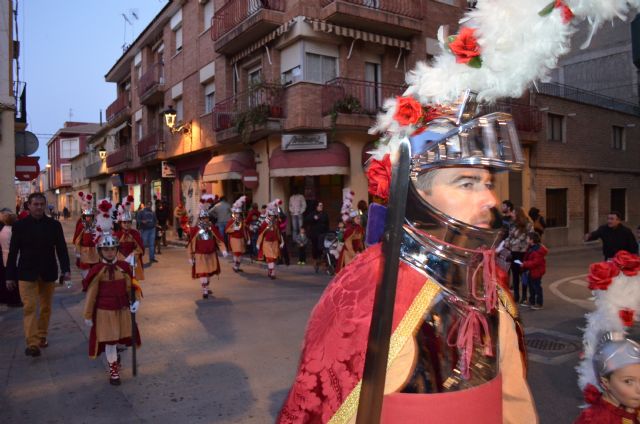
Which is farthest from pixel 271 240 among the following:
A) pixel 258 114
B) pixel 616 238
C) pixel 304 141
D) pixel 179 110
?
pixel 179 110

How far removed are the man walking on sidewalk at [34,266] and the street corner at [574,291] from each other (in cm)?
816

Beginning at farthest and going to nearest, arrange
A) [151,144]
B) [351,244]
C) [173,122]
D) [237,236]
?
[151,144]
[173,122]
[237,236]
[351,244]

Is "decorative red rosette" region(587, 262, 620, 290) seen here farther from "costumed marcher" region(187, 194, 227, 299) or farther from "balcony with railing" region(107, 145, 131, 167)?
"balcony with railing" region(107, 145, 131, 167)

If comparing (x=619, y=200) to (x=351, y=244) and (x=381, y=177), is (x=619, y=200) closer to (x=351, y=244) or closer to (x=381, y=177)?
(x=351, y=244)

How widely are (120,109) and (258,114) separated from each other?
21338 millimetres

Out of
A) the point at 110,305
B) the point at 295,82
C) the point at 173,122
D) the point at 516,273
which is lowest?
the point at 516,273

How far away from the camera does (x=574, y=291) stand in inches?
384

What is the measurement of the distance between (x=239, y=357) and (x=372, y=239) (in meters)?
4.17

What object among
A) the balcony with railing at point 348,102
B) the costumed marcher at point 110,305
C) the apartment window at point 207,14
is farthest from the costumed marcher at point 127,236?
the apartment window at point 207,14

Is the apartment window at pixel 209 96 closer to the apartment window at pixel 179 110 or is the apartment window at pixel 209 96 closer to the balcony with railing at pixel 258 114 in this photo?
the apartment window at pixel 179 110

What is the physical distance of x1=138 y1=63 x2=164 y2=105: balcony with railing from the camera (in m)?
24.4

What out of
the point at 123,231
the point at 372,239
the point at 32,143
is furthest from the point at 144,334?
the point at 32,143

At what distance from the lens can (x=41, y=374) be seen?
527 centimetres

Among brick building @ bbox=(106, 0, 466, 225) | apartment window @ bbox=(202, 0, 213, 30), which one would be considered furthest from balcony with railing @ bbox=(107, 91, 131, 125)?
apartment window @ bbox=(202, 0, 213, 30)
